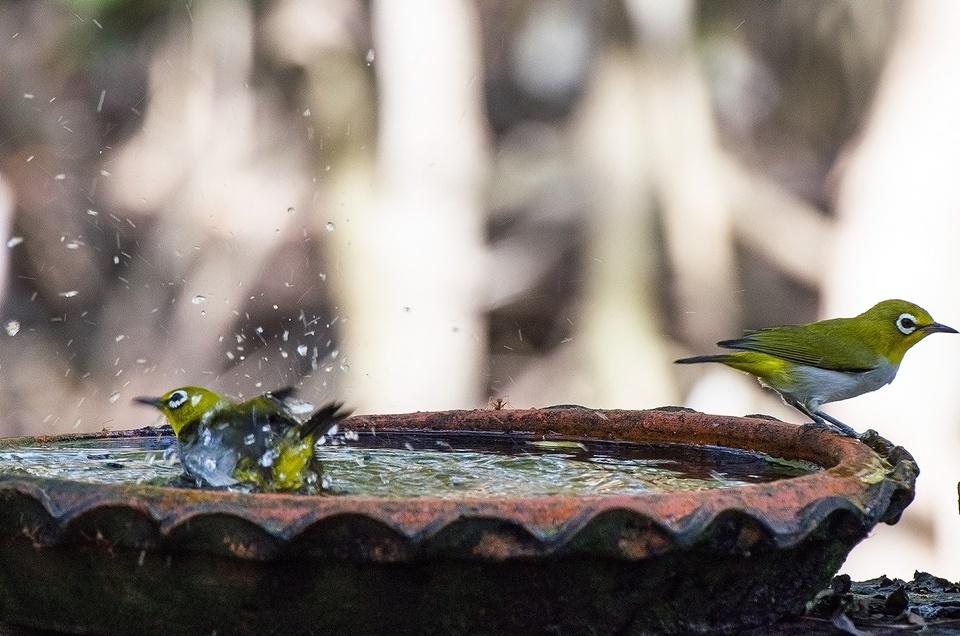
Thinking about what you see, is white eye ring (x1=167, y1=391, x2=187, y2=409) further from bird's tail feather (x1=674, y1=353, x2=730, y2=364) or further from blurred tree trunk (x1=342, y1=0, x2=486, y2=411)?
blurred tree trunk (x1=342, y1=0, x2=486, y2=411)

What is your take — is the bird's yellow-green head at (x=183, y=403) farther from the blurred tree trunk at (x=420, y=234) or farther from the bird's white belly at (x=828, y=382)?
the blurred tree trunk at (x=420, y=234)

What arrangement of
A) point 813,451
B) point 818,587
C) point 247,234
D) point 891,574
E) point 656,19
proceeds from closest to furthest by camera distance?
point 818,587 → point 813,451 → point 891,574 → point 656,19 → point 247,234

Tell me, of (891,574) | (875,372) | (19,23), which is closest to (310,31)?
(19,23)

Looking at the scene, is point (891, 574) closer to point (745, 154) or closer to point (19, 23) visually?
point (745, 154)

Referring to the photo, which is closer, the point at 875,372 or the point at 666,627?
the point at 666,627

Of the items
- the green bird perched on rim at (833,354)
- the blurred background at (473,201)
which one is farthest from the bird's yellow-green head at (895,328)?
the blurred background at (473,201)

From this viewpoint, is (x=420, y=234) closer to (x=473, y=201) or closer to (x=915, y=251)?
(x=473, y=201)
